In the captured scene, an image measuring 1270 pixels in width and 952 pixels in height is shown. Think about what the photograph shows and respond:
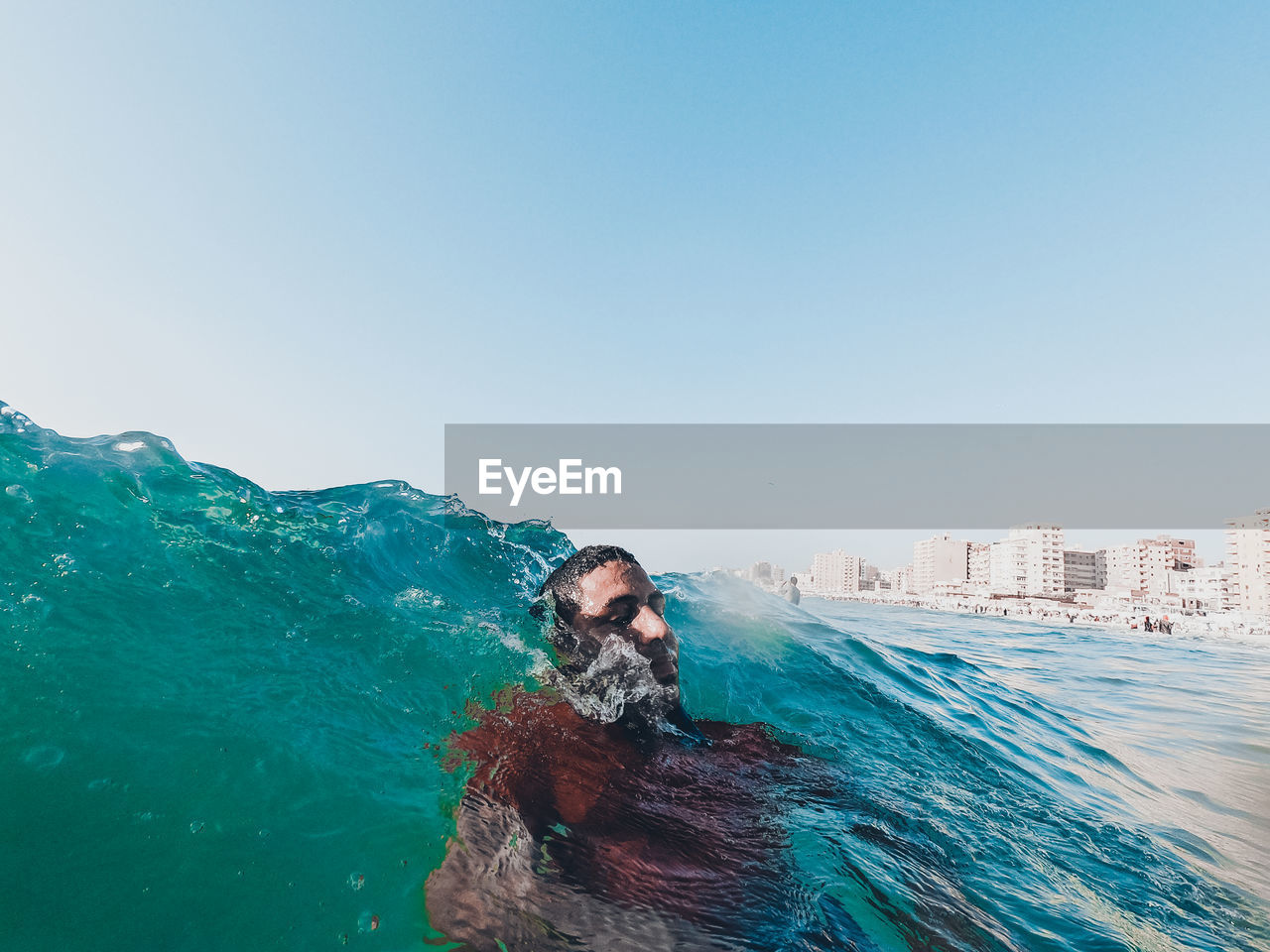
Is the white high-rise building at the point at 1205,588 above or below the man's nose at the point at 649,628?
below

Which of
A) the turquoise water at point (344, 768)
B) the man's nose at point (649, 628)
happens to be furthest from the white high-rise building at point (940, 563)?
the man's nose at point (649, 628)

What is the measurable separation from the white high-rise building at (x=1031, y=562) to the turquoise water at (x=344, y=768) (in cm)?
11045

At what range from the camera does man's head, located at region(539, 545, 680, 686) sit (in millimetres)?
3717

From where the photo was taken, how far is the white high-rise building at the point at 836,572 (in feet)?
432

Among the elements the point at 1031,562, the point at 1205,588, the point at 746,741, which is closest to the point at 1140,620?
the point at 1205,588

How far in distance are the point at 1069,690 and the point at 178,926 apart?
15.3 meters

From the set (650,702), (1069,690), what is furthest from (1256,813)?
(1069,690)

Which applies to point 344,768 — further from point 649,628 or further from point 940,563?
point 940,563

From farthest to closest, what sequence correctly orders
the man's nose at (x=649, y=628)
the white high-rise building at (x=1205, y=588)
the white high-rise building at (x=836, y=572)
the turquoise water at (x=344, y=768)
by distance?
1. the white high-rise building at (x=836, y=572)
2. the white high-rise building at (x=1205, y=588)
3. the man's nose at (x=649, y=628)
4. the turquoise water at (x=344, y=768)

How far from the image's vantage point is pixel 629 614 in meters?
3.83

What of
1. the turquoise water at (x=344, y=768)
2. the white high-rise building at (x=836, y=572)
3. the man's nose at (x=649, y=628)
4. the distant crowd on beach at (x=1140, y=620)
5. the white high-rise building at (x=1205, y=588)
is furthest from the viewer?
the white high-rise building at (x=836, y=572)

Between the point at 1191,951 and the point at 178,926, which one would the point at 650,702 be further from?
the point at 1191,951

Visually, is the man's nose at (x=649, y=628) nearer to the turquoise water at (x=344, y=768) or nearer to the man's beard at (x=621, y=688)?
the man's beard at (x=621, y=688)

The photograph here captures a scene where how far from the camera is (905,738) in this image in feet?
18.4
